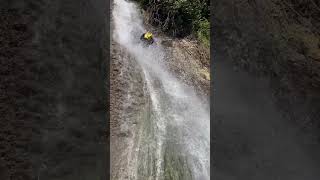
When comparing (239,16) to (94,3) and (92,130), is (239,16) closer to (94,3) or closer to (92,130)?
(94,3)

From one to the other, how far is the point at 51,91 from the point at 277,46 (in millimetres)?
5688

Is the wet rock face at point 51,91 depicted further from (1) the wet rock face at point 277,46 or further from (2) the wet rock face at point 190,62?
(1) the wet rock face at point 277,46

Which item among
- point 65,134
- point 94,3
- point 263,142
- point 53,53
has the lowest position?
point 263,142

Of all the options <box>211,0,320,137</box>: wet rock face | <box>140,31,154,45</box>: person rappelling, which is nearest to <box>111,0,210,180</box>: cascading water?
<box>140,31,154,45</box>: person rappelling

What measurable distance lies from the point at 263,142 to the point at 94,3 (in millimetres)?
5166

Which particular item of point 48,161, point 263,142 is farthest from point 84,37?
point 263,142

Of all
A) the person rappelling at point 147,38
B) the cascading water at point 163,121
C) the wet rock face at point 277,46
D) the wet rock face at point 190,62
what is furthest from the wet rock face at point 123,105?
the wet rock face at point 277,46

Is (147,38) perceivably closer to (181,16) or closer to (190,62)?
(181,16)

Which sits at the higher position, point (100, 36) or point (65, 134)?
point (100, 36)

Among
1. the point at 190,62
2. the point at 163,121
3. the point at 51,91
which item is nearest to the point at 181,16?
the point at 190,62

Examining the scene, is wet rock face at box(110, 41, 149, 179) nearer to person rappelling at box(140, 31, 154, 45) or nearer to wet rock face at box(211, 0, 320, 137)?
person rappelling at box(140, 31, 154, 45)

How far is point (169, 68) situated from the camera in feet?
33.9

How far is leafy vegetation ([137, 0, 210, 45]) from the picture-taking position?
10.3 metres

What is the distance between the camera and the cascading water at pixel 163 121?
9.07 m
